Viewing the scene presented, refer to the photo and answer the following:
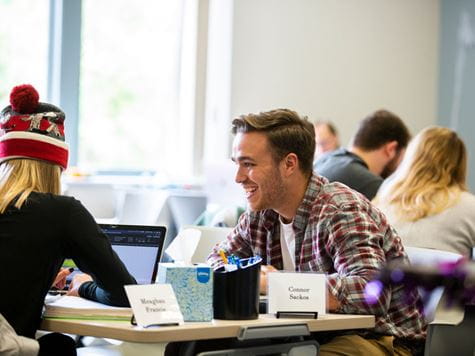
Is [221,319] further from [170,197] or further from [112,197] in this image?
[112,197]

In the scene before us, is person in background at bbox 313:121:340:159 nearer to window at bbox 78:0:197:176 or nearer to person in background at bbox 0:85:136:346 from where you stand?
window at bbox 78:0:197:176

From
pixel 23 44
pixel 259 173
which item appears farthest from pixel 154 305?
pixel 23 44

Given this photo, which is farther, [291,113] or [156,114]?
[156,114]

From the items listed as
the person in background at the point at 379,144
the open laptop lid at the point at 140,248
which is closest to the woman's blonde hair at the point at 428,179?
the person in background at the point at 379,144

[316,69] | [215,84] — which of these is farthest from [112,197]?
[316,69]

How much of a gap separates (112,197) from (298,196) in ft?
9.74

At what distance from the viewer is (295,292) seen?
1.93m

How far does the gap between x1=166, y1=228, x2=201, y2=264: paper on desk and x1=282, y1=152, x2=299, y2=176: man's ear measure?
1.98ft

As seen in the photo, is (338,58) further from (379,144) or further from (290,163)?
(290,163)

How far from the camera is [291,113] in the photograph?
2443mm

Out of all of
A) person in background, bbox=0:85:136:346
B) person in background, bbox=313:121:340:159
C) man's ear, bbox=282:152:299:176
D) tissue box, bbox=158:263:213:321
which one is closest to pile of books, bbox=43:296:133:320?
person in background, bbox=0:85:136:346

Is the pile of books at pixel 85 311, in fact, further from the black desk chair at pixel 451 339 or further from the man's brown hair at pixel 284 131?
the black desk chair at pixel 451 339

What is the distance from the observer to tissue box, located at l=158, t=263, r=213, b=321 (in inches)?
70.0

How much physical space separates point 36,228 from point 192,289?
417mm
